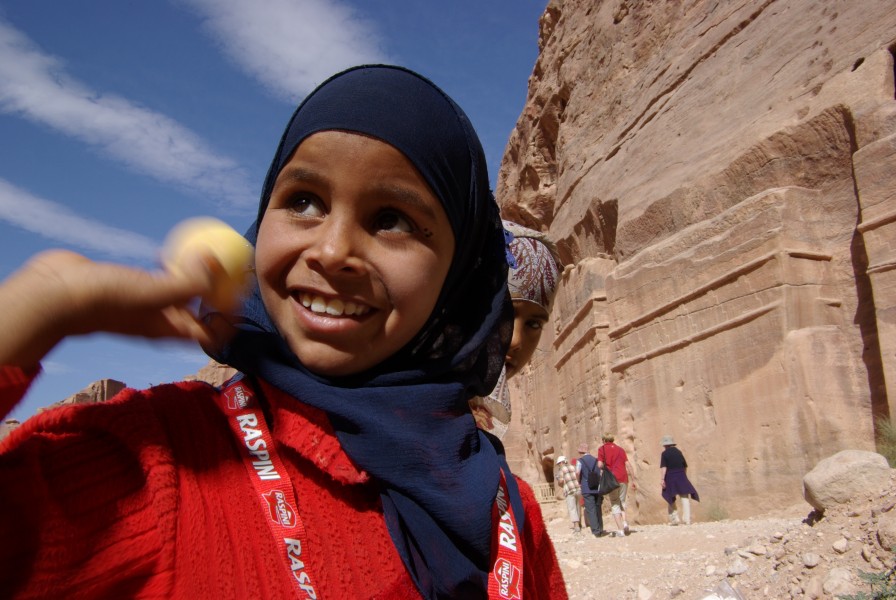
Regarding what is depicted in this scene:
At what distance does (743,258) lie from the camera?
10.3m

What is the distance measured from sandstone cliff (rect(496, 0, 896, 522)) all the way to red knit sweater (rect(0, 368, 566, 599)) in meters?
9.04

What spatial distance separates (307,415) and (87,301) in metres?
0.35

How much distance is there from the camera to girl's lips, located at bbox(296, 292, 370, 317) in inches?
39.6

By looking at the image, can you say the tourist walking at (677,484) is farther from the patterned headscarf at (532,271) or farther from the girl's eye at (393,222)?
the girl's eye at (393,222)

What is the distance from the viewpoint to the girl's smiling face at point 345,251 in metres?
0.99

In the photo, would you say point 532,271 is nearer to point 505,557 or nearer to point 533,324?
point 533,324

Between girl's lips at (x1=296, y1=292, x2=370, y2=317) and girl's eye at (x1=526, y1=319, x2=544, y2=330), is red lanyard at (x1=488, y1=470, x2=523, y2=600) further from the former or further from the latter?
girl's eye at (x1=526, y1=319, x2=544, y2=330)

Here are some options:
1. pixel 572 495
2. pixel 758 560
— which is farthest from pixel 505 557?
pixel 572 495

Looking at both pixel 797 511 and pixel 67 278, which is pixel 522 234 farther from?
pixel 797 511

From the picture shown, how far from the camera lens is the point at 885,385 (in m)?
8.68

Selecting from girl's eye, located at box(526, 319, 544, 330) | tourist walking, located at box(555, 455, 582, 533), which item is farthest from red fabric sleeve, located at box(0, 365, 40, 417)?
tourist walking, located at box(555, 455, 582, 533)

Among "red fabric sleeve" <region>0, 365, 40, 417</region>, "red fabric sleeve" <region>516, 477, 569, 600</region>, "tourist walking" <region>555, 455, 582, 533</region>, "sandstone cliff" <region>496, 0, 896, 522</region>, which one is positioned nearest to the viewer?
"red fabric sleeve" <region>0, 365, 40, 417</region>

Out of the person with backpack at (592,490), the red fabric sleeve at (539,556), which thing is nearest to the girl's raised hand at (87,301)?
the red fabric sleeve at (539,556)

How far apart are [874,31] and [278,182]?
11173 mm
